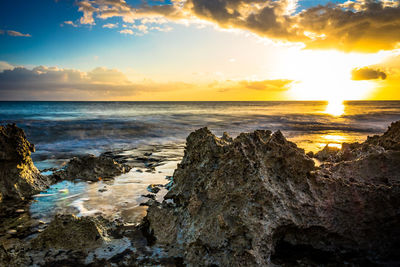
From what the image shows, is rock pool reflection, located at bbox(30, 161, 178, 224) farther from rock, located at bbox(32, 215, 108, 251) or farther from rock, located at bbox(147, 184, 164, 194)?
rock, located at bbox(32, 215, 108, 251)

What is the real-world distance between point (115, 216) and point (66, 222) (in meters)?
1.00

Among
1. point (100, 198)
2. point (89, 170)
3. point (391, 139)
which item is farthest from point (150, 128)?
point (391, 139)

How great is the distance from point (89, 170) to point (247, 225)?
4669 millimetres

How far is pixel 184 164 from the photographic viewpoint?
3609 millimetres

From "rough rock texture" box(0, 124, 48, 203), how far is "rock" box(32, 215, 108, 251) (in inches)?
85.0

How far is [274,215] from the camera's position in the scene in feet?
8.13

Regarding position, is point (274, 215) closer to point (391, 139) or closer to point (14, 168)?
point (391, 139)

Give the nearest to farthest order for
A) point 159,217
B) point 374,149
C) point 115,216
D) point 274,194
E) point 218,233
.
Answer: point 218,233
point 274,194
point 159,217
point 115,216
point 374,149

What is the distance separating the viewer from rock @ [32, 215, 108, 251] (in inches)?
109

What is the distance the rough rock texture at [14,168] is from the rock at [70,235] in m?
2.16

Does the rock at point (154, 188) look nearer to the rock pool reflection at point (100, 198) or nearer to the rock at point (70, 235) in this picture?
the rock pool reflection at point (100, 198)

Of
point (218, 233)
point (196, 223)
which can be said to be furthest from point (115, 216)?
point (218, 233)

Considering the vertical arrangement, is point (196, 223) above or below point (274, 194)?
below

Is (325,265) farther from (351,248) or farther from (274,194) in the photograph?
(274,194)
